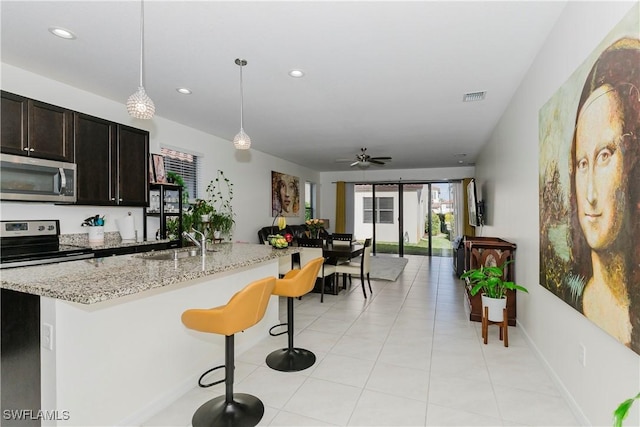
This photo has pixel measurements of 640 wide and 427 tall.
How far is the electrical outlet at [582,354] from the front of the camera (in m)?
1.94

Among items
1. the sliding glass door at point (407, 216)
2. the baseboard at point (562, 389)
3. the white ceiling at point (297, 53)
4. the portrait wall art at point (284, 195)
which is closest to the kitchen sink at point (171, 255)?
the white ceiling at point (297, 53)

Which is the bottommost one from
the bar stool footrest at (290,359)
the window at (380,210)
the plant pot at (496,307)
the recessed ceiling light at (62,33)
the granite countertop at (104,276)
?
the bar stool footrest at (290,359)

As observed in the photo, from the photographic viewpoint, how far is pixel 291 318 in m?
2.87

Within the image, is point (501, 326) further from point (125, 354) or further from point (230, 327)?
point (125, 354)

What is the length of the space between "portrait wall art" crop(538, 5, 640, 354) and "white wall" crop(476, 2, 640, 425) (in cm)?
13

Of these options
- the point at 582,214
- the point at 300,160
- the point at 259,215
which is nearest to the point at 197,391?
the point at 582,214

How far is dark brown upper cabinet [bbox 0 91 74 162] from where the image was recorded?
2.69 metres

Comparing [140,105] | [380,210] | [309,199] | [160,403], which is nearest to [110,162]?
[140,105]

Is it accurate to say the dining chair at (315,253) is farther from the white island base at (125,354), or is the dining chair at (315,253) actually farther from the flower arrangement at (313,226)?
the white island base at (125,354)

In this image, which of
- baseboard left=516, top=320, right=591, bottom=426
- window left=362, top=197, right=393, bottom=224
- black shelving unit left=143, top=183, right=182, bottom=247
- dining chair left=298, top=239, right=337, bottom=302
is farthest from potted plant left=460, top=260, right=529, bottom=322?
window left=362, top=197, right=393, bottom=224

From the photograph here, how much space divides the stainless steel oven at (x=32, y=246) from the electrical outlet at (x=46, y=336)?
1351 millimetres

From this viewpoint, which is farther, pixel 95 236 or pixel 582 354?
pixel 95 236

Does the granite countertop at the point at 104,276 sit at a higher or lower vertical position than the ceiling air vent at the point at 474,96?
lower

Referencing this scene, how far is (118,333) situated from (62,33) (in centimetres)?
234
